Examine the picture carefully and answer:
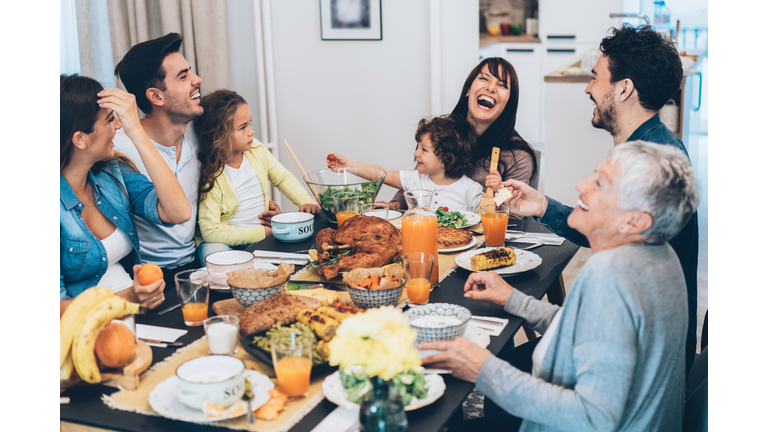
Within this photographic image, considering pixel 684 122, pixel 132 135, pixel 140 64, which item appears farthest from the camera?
pixel 684 122

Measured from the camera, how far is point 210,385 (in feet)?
3.38

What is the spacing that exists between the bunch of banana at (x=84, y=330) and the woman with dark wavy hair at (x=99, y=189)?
1.34 feet

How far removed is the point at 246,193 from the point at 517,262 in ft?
4.33

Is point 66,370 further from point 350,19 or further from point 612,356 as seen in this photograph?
point 350,19

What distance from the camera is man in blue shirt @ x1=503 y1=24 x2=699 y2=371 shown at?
194 centimetres

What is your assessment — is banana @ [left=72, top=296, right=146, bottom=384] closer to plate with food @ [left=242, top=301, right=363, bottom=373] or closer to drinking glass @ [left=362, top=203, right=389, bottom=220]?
plate with food @ [left=242, top=301, right=363, bottom=373]

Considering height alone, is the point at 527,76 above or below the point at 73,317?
above

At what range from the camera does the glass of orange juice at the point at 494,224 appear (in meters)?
1.92

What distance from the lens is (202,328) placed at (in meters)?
1.40

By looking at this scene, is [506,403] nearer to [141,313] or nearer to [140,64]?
[141,313]

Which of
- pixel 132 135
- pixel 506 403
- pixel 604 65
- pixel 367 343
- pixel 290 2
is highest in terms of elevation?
pixel 290 2

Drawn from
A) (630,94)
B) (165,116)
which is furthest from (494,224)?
(165,116)
